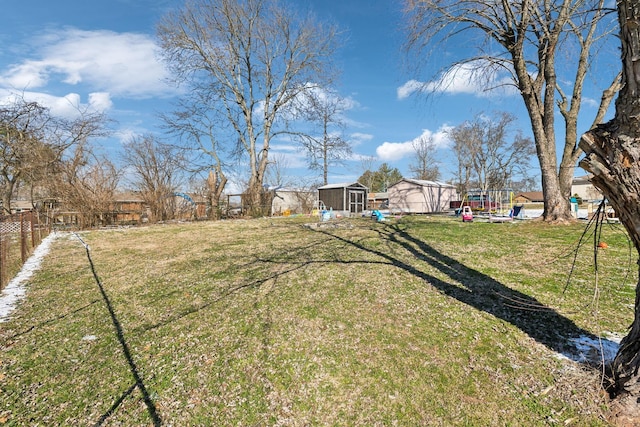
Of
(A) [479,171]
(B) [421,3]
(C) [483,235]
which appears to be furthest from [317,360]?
(A) [479,171]

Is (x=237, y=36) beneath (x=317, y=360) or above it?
above

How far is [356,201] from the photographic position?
76.8ft

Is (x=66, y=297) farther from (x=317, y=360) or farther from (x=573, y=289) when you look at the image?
(x=573, y=289)

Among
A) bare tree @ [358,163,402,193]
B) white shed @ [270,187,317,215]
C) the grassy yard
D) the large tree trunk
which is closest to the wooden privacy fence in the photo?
the grassy yard

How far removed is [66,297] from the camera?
4.64 m

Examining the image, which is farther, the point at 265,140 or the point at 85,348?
the point at 265,140

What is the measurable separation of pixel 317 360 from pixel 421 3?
10.2 m

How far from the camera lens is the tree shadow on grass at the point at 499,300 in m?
3.03

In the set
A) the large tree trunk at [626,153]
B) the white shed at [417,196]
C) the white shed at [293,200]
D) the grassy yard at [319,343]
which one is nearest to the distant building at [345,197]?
the white shed at [293,200]

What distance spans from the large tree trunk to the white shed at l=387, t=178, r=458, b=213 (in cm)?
2200

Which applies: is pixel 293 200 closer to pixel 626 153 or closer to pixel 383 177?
pixel 626 153

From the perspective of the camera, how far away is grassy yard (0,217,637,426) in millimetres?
2211

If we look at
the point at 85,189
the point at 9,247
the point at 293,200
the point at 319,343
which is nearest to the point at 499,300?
the point at 319,343

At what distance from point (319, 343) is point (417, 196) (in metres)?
22.0
